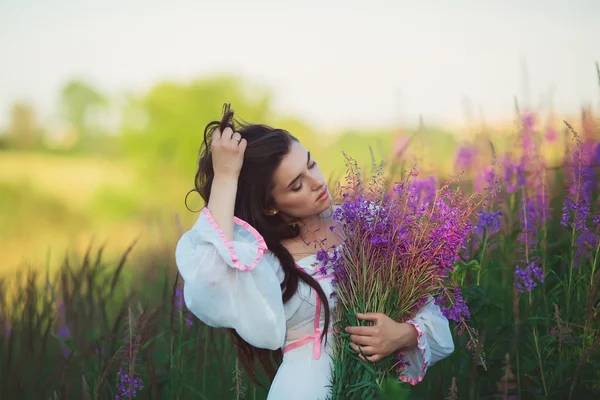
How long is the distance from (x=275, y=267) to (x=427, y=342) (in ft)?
1.87

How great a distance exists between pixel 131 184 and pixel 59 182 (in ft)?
22.2

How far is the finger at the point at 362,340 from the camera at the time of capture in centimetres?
200

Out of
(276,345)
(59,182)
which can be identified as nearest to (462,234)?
(276,345)

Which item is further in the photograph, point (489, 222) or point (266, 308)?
point (489, 222)

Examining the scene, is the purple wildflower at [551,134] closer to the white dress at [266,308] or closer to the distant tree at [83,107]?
the white dress at [266,308]

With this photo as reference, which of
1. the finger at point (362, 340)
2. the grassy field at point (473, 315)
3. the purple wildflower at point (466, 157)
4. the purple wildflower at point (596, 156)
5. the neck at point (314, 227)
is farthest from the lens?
the purple wildflower at point (466, 157)

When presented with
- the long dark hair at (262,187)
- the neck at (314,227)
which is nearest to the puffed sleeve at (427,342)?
the long dark hair at (262,187)

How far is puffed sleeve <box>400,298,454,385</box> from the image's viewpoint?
2139 millimetres

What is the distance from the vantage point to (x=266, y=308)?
209 cm

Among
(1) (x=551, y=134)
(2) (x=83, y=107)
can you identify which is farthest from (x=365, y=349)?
(2) (x=83, y=107)

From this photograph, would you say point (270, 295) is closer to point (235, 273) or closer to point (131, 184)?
point (235, 273)

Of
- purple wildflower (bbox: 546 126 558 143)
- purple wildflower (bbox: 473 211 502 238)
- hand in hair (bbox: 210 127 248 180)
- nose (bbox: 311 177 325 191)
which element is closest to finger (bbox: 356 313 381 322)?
nose (bbox: 311 177 325 191)

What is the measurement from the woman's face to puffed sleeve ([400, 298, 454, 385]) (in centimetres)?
50

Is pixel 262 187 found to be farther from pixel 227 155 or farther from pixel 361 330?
pixel 361 330
